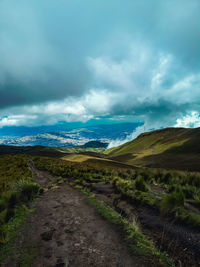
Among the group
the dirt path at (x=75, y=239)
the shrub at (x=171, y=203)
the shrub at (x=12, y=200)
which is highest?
the shrub at (x=171, y=203)

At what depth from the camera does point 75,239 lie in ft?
21.1

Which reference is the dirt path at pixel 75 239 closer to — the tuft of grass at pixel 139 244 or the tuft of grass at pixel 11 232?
the tuft of grass at pixel 139 244

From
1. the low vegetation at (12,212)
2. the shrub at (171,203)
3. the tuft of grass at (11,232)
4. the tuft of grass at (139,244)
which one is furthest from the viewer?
the shrub at (171,203)

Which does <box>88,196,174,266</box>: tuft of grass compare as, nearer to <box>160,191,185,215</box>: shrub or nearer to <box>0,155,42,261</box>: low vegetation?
<box>160,191,185,215</box>: shrub

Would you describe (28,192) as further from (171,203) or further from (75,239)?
(171,203)

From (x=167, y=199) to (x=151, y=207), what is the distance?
1332 mm

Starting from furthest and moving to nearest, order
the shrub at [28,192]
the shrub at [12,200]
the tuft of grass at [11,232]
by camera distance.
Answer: the shrub at [28,192]
the shrub at [12,200]
the tuft of grass at [11,232]

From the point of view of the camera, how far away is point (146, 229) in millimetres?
7035

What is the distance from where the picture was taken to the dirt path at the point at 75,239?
16.6 ft

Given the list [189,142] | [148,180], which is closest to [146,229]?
[148,180]

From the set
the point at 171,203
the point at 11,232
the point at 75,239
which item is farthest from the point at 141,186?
the point at 11,232

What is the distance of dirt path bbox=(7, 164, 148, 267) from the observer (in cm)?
505

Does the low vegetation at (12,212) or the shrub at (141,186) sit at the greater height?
the shrub at (141,186)

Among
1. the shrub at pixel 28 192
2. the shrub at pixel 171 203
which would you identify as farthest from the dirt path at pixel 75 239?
the shrub at pixel 171 203
